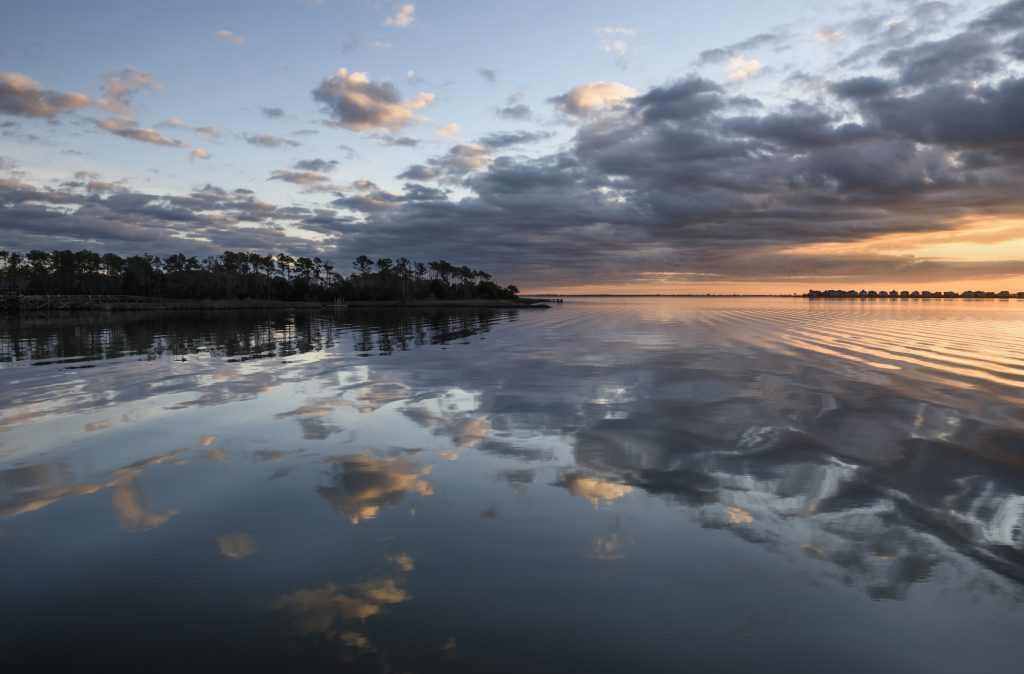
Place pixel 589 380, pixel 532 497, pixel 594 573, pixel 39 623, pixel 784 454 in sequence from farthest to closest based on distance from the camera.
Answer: pixel 589 380 < pixel 784 454 < pixel 532 497 < pixel 594 573 < pixel 39 623

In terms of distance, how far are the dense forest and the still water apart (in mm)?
159677

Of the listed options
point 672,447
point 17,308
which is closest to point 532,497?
point 672,447

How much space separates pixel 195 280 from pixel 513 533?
7159 inches

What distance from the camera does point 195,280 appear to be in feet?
529

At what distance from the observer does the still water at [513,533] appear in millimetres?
4793

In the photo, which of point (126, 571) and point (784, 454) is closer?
point (126, 571)

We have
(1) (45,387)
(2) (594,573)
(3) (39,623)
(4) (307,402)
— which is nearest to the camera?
(3) (39,623)

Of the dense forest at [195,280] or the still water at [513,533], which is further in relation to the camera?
the dense forest at [195,280]

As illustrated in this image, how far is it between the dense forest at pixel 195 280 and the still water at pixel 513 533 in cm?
15968

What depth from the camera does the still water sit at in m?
4.79

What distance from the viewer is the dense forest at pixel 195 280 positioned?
156375mm

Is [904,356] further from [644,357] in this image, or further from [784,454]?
[784,454]

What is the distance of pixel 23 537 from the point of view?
7055mm

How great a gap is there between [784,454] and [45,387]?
22.2 metres
